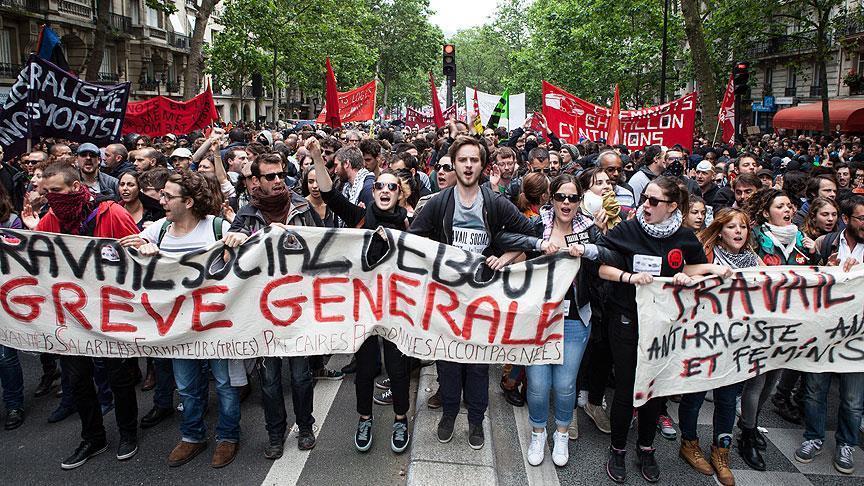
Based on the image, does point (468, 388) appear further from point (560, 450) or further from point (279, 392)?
point (279, 392)

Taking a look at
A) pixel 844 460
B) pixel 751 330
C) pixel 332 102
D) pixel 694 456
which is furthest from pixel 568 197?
pixel 332 102

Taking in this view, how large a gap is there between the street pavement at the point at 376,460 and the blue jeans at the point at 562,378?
14.0 inches

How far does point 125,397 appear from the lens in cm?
420

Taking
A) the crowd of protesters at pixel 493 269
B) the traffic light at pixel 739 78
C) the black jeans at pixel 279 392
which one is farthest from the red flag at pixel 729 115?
the black jeans at pixel 279 392

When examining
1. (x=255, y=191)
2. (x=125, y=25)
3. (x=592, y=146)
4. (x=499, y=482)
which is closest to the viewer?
(x=499, y=482)

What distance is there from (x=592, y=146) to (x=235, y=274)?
8.81 metres

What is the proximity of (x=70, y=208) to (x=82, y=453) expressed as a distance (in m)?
1.56

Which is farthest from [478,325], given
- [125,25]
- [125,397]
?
[125,25]

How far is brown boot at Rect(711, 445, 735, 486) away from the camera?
13.1 ft

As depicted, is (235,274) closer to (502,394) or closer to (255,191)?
(255,191)

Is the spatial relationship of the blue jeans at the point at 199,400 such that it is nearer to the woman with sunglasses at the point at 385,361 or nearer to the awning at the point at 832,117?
the woman with sunglasses at the point at 385,361

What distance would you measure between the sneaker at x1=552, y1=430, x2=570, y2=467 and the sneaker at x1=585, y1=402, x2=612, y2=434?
545 millimetres

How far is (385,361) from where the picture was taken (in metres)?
4.22

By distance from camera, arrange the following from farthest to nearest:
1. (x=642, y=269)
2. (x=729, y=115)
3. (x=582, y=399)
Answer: (x=729, y=115) < (x=582, y=399) < (x=642, y=269)
